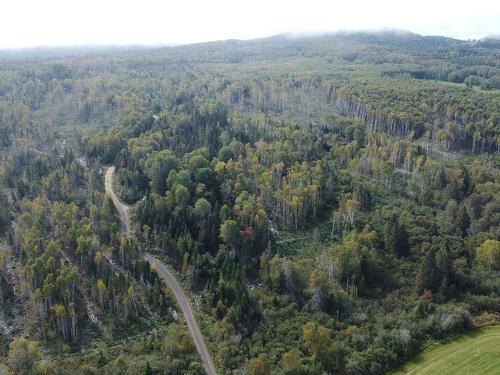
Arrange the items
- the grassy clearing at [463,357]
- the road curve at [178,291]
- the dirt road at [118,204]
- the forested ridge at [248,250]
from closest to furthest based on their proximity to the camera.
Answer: the grassy clearing at [463,357], the road curve at [178,291], the forested ridge at [248,250], the dirt road at [118,204]

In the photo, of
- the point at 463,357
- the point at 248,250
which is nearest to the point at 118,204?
the point at 248,250

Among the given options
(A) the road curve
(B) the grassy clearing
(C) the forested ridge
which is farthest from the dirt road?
(B) the grassy clearing

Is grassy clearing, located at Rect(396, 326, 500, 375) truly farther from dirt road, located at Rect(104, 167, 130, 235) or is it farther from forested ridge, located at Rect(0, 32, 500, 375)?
dirt road, located at Rect(104, 167, 130, 235)

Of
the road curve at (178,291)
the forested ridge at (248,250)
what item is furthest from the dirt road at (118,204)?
the forested ridge at (248,250)

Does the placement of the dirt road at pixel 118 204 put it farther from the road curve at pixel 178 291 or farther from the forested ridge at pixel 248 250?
the forested ridge at pixel 248 250

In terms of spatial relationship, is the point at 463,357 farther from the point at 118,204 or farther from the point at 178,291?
the point at 118,204

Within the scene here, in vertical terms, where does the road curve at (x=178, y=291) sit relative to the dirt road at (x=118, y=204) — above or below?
below

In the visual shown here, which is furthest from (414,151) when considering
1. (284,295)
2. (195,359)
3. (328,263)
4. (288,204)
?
(195,359)
